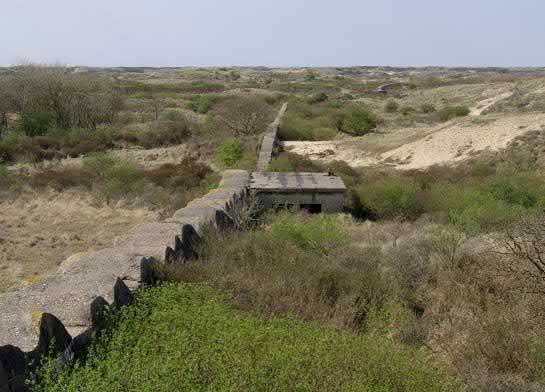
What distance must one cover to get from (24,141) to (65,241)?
1430 cm

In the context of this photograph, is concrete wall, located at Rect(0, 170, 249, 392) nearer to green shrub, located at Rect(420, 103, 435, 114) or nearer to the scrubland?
the scrubland

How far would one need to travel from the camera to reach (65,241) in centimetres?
1159

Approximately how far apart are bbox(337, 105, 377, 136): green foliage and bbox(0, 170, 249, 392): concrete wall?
2276cm

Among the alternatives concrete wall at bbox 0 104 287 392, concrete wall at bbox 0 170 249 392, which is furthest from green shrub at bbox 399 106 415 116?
concrete wall at bbox 0 170 249 392

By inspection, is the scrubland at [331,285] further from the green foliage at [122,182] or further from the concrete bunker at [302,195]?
the concrete bunker at [302,195]

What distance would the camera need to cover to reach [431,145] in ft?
71.1

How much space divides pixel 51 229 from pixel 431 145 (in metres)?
14.9

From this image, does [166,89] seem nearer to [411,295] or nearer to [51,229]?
[51,229]

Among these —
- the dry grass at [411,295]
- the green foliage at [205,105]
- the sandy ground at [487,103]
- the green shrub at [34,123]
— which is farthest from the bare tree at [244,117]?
the dry grass at [411,295]

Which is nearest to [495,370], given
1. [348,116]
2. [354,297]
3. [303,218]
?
[354,297]

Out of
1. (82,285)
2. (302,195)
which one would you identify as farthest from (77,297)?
(302,195)

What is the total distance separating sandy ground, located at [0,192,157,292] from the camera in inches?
393

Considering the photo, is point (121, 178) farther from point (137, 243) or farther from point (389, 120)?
point (389, 120)

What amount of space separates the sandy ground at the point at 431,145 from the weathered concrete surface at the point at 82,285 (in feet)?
48.1
